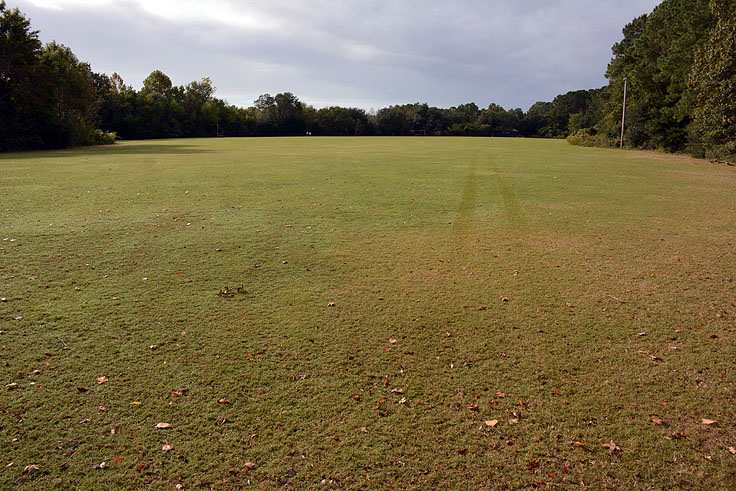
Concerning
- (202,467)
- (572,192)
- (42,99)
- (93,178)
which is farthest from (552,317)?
(42,99)

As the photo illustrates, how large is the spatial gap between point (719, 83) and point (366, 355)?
2977cm

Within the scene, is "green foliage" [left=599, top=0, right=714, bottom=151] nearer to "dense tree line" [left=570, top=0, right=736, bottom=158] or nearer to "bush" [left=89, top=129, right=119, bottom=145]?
"dense tree line" [left=570, top=0, right=736, bottom=158]

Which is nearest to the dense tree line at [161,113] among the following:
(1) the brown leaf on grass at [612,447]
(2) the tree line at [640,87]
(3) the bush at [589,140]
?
(2) the tree line at [640,87]

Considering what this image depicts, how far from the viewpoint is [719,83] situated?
2506 centimetres

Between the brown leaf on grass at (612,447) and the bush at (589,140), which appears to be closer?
the brown leaf on grass at (612,447)

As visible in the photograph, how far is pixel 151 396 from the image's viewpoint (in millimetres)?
3756

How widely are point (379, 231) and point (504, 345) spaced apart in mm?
4996

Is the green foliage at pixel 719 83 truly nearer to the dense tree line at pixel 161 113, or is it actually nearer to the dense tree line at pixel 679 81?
the dense tree line at pixel 679 81

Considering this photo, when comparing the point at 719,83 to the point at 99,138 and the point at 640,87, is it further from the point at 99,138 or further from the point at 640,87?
the point at 99,138

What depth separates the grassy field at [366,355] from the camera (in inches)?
122

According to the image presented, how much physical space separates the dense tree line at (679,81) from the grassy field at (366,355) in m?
21.7

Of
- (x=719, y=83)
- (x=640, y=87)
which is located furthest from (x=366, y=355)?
(x=640, y=87)

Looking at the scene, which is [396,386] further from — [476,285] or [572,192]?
A: [572,192]

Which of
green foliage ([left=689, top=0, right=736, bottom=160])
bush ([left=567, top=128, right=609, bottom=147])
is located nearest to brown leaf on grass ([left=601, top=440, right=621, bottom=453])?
green foliage ([left=689, top=0, right=736, bottom=160])
